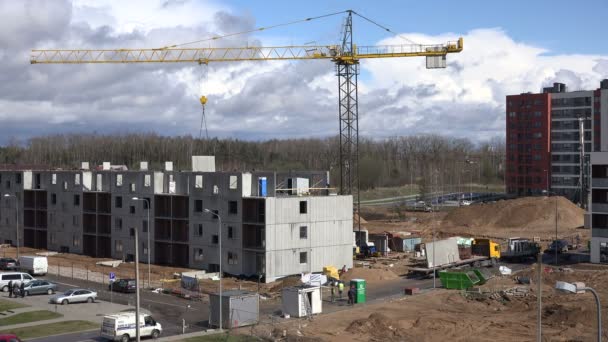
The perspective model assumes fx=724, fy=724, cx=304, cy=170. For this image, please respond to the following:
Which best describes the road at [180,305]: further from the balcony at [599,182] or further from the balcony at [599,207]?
the balcony at [599,182]

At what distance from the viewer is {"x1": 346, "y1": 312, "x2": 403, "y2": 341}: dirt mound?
41531mm

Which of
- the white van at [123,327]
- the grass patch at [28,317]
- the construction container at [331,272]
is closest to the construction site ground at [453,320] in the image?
the white van at [123,327]

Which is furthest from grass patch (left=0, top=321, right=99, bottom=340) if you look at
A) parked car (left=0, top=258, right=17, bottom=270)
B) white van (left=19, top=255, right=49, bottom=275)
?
parked car (left=0, top=258, right=17, bottom=270)

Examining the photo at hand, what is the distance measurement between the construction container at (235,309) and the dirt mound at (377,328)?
5.90m

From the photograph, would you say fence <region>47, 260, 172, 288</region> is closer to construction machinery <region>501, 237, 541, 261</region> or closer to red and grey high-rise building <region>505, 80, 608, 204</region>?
construction machinery <region>501, 237, 541, 261</region>

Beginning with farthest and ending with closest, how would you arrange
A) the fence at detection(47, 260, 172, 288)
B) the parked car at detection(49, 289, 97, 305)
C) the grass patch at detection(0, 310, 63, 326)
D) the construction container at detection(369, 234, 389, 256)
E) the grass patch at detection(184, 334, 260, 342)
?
the construction container at detection(369, 234, 389, 256) < the fence at detection(47, 260, 172, 288) < the parked car at detection(49, 289, 97, 305) < the grass patch at detection(0, 310, 63, 326) < the grass patch at detection(184, 334, 260, 342)

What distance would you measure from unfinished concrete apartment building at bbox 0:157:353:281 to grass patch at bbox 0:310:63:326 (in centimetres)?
1261

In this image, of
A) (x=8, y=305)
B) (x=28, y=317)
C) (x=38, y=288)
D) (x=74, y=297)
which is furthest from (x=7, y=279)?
(x=28, y=317)

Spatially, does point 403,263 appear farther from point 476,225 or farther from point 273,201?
point 476,225

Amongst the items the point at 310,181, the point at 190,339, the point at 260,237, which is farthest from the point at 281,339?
the point at 310,181

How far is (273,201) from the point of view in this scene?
6184cm

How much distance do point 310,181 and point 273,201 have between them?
9.96 metres

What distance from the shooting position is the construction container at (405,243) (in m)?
84.0

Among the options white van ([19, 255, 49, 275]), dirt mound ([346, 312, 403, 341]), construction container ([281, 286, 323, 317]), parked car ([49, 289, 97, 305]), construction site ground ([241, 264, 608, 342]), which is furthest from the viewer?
white van ([19, 255, 49, 275])
